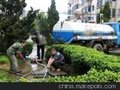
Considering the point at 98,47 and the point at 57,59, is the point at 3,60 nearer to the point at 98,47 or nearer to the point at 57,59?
the point at 57,59

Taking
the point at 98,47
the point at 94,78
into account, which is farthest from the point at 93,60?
the point at 98,47

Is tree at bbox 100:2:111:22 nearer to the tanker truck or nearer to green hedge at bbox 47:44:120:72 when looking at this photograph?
the tanker truck

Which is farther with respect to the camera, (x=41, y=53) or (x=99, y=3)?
(x=99, y=3)

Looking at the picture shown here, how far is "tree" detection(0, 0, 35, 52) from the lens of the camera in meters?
18.5

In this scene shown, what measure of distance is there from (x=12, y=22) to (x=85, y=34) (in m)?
5.05

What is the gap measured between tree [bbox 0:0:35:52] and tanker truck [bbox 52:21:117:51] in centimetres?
273

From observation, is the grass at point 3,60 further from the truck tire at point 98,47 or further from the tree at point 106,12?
the tree at point 106,12

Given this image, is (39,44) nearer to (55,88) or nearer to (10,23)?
(10,23)

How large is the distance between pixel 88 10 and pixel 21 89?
63827mm

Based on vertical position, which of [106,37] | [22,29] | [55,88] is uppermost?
[55,88]

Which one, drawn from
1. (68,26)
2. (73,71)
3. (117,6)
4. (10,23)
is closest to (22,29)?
(10,23)

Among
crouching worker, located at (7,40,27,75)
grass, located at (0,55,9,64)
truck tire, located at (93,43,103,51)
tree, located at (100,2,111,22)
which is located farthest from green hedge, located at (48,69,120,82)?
tree, located at (100,2,111,22)

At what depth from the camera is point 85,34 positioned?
882 inches

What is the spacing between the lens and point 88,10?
68625 millimetres
